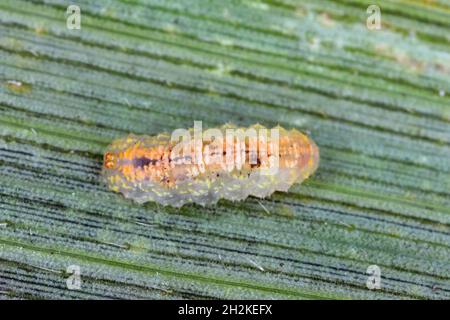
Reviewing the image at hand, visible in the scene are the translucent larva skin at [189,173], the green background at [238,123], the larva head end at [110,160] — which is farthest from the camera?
the green background at [238,123]

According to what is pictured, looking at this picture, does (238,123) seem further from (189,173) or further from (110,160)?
(110,160)

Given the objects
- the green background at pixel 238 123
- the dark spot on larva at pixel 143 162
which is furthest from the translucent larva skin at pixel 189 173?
the green background at pixel 238 123

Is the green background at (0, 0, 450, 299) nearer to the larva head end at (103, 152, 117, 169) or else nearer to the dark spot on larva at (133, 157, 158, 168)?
the larva head end at (103, 152, 117, 169)

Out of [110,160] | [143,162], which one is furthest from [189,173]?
[110,160]

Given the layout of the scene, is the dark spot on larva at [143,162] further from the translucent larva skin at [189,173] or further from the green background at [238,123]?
the green background at [238,123]

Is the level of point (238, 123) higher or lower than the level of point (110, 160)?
higher

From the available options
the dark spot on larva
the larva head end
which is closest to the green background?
the larva head end

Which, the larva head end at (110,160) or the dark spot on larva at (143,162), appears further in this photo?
the larva head end at (110,160)
